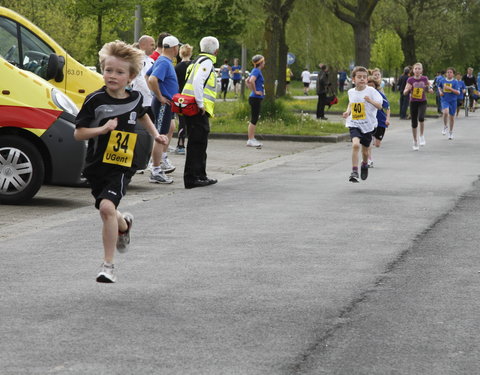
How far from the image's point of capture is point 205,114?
14.0m

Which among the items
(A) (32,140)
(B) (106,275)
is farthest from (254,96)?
(B) (106,275)

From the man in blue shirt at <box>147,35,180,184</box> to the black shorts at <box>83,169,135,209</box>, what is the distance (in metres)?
6.83

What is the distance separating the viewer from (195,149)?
14.0 m

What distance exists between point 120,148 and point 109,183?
0.81ft

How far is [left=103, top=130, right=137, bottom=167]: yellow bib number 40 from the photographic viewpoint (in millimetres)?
7312

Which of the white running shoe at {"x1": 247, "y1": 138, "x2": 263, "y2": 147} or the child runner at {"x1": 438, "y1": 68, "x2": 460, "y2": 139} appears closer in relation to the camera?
the white running shoe at {"x1": 247, "y1": 138, "x2": 263, "y2": 147}

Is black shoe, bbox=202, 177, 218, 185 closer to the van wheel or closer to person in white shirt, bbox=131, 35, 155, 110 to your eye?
person in white shirt, bbox=131, 35, 155, 110

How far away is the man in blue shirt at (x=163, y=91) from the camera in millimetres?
14352

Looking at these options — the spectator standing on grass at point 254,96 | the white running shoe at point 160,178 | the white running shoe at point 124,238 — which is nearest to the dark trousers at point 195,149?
the white running shoe at point 160,178

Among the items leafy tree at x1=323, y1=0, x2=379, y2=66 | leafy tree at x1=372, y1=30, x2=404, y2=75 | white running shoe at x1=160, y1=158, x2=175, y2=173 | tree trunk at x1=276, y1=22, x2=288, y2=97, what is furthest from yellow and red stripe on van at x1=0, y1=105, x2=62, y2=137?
leafy tree at x1=372, y1=30, x2=404, y2=75

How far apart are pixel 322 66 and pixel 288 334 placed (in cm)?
2804

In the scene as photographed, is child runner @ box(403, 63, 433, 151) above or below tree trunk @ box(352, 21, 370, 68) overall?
below

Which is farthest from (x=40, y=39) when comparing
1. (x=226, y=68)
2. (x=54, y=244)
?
(x=226, y=68)

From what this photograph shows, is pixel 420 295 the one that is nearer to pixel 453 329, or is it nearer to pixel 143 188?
pixel 453 329
